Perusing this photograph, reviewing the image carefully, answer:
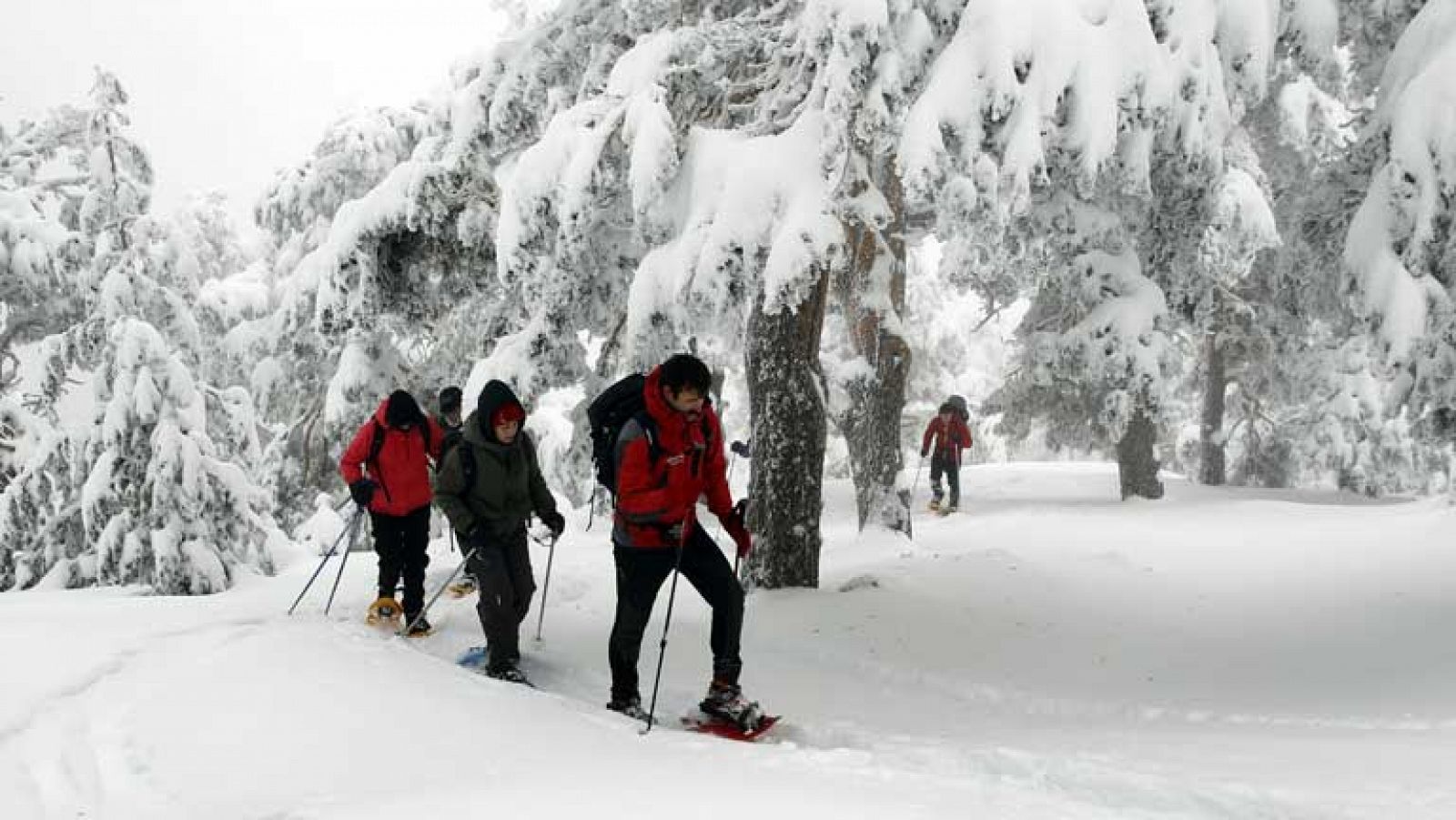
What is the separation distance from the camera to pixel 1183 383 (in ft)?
80.5

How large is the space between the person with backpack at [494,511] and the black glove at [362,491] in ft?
3.79

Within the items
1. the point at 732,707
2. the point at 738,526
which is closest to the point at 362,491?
the point at 738,526

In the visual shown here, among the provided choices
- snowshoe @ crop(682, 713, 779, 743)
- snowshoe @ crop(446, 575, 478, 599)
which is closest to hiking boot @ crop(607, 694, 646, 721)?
snowshoe @ crop(682, 713, 779, 743)

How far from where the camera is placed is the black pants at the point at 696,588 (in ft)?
18.5

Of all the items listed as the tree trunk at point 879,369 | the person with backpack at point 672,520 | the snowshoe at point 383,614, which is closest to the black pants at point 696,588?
the person with backpack at point 672,520

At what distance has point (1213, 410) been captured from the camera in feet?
64.3

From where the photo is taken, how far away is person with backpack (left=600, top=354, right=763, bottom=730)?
17.7 ft

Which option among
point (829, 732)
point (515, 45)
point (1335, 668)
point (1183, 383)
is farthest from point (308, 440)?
point (1183, 383)

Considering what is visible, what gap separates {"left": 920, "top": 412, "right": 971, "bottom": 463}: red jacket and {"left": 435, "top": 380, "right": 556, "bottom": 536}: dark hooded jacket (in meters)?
10.0

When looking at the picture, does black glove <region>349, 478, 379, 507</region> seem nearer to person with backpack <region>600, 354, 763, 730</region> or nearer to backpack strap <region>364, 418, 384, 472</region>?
backpack strap <region>364, 418, 384, 472</region>

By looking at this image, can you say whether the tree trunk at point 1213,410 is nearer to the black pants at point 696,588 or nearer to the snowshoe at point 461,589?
the snowshoe at point 461,589

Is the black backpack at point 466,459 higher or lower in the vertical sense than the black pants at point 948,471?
higher

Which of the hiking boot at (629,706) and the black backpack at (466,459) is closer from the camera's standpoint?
the hiking boot at (629,706)

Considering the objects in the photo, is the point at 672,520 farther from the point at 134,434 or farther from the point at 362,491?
the point at 134,434
